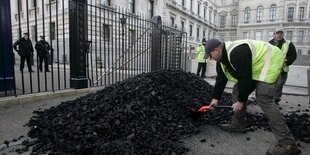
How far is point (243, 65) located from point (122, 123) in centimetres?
189

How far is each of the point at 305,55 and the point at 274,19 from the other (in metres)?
43.4

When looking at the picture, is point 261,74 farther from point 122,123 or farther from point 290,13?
point 290,13

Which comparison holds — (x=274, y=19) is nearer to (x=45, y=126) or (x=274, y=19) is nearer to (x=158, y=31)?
(x=158, y=31)

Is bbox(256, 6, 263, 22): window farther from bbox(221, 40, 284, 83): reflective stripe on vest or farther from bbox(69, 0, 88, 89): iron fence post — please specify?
bbox(221, 40, 284, 83): reflective stripe on vest

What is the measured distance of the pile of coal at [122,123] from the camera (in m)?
2.63

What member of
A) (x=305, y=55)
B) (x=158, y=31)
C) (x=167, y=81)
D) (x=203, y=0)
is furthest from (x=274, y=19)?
(x=167, y=81)

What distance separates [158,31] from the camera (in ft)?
28.7

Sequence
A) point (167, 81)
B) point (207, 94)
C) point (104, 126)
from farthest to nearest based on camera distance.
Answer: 1. point (207, 94)
2. point (167, 81)
3. point (104, 126)

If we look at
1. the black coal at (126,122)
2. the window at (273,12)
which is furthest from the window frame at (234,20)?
the black coal at (126,122)

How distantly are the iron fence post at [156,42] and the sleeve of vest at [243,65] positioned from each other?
20.6ft

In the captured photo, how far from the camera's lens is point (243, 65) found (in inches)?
101

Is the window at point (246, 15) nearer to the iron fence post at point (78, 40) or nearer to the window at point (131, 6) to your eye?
the window at point (131, 6)

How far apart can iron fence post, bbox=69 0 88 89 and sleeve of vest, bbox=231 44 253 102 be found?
4.35 metres

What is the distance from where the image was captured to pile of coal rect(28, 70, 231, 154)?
8.64 ft
